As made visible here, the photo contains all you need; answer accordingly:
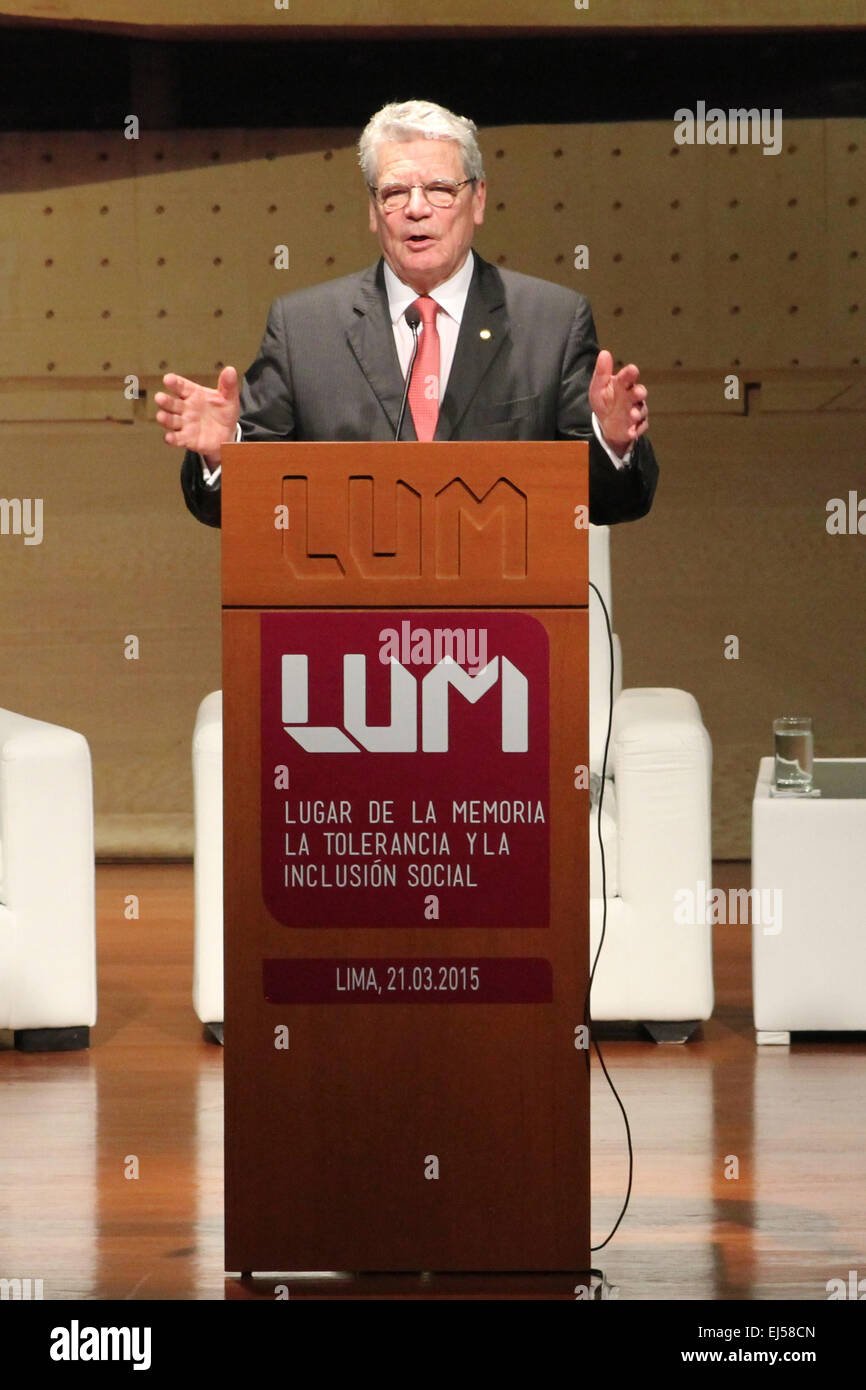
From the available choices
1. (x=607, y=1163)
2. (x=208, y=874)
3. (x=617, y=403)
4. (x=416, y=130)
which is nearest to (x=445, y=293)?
(x=416, y=130)

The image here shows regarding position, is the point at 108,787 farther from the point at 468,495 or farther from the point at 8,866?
the point at 468,495

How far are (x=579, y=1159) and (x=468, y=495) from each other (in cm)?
78

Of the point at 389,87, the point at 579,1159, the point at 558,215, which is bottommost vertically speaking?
the point at 579,1159

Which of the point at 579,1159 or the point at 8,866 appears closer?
the point at 579,1159

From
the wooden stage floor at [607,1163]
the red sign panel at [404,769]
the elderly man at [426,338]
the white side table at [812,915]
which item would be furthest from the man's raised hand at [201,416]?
the white side table at [812,915]

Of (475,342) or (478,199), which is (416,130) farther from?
(475,342)

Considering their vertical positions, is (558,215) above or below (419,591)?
above

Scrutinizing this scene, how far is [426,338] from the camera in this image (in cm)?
252

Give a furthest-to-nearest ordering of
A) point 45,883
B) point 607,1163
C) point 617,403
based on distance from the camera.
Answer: point 45,883 < point 607,1163 < point 617,403

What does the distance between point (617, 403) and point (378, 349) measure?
0.43 metres

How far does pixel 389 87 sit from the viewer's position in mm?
5598

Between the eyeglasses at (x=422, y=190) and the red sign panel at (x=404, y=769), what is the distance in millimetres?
666

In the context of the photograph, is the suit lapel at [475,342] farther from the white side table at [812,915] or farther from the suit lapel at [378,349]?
the white side table at [812,915]

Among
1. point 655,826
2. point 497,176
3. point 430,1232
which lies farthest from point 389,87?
point 430,1232
